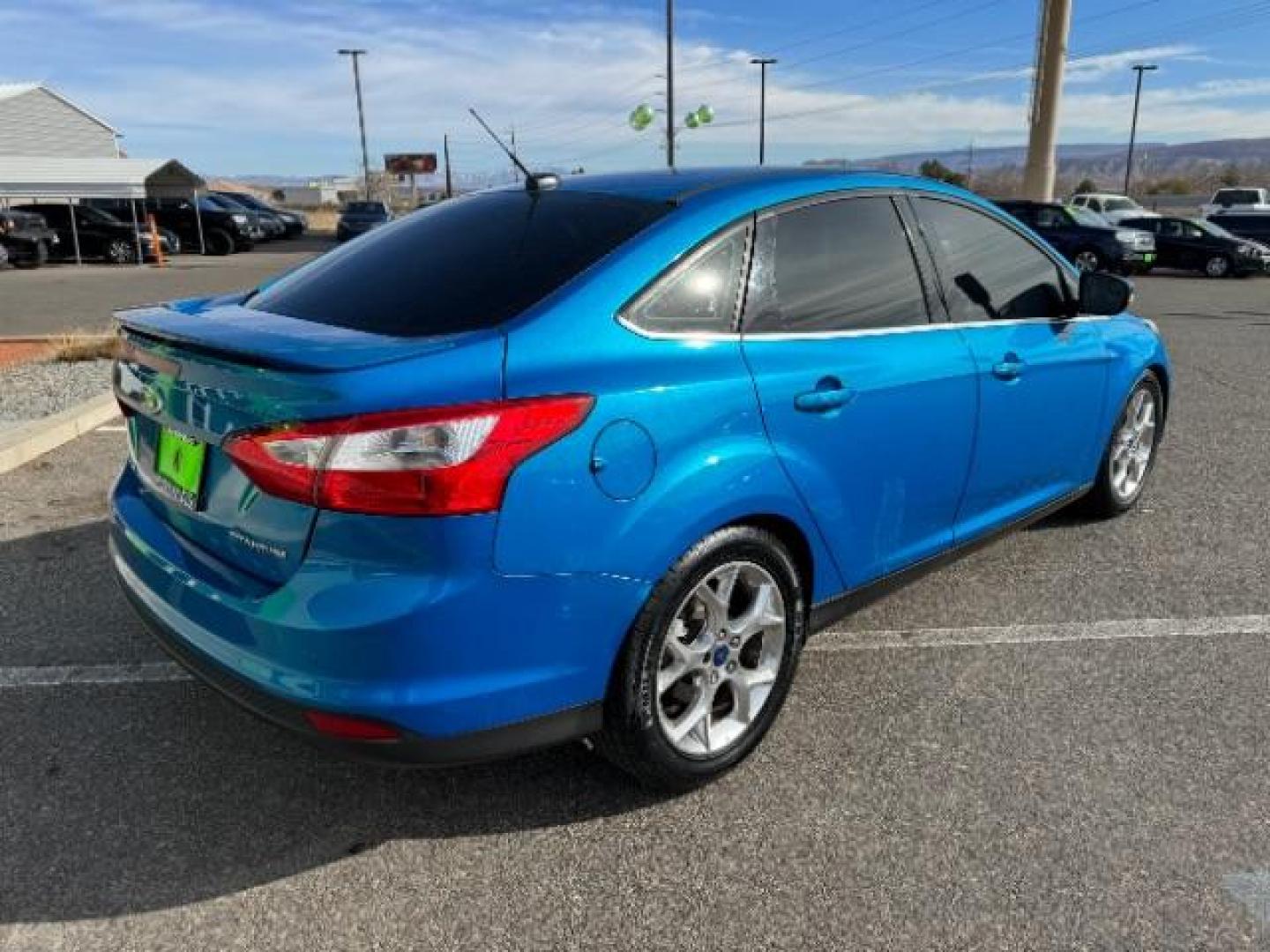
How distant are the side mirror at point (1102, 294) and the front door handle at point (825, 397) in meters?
1.78

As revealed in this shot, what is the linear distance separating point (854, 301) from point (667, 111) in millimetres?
35763

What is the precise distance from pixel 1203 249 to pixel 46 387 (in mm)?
22569

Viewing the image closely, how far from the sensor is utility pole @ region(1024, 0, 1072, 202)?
33.8 m

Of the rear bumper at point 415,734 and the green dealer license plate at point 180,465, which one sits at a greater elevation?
the green dealer license plate at point 180,465

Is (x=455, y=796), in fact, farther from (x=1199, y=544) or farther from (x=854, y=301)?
(x=1199, y=544)

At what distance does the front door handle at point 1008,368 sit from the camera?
349 centimetres

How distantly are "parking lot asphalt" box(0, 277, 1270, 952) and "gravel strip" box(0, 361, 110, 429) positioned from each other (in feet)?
11.5

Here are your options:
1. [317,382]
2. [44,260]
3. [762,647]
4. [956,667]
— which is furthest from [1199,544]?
[44,260]

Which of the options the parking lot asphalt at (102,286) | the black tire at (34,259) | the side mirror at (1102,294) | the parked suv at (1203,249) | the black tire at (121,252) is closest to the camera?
the side mirror at (1102,294)

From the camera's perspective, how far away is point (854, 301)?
10.1ft

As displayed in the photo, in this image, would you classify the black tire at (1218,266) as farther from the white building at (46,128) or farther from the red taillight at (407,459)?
the white building at (46,128)

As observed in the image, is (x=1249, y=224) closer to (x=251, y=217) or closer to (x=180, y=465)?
(x=251, y=217)

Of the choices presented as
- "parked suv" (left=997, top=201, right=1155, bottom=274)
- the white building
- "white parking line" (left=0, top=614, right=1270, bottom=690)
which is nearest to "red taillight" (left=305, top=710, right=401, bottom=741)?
"white parking line" (left=0, top=614, right=1270, bottom=690)

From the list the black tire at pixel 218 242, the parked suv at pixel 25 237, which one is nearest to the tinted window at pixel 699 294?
the parked suv at pixel 25 237
